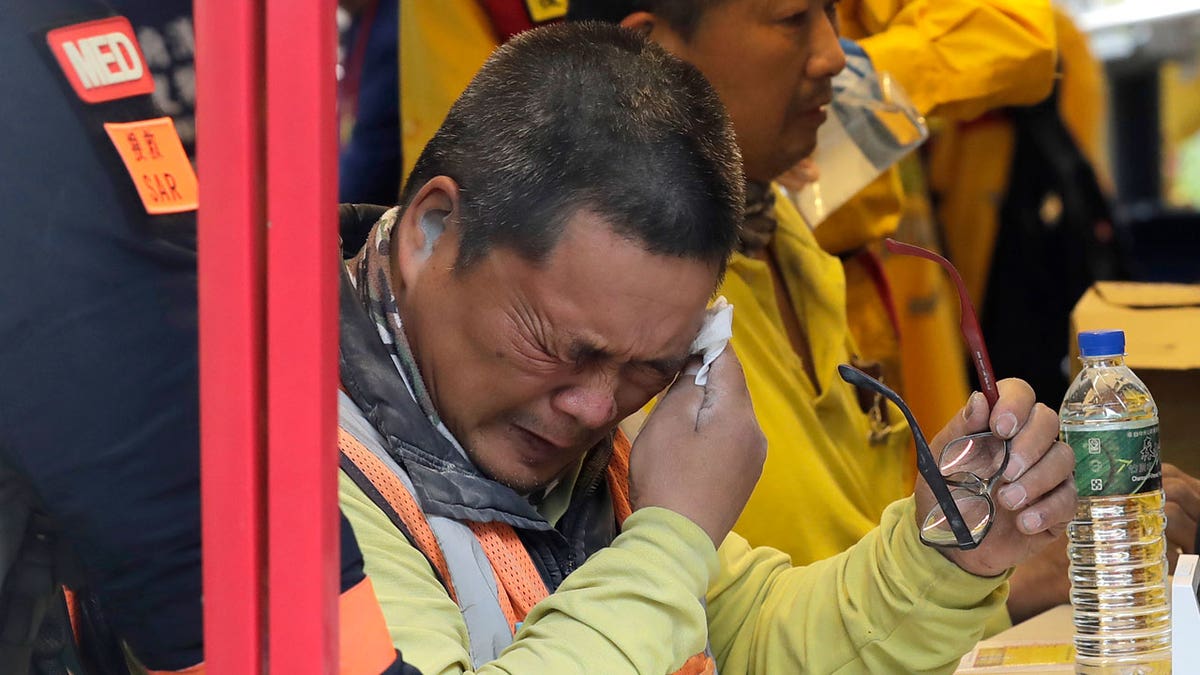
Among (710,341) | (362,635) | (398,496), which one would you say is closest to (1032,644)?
(710,341)

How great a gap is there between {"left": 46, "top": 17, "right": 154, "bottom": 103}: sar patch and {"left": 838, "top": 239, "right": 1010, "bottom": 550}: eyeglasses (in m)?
0.72

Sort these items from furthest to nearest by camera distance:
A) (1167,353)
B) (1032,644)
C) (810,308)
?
1. (810,308)
2. (1167,353)
3. (1032,644)

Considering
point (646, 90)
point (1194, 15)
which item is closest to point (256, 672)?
point (646, 90)

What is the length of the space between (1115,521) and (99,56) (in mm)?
1205

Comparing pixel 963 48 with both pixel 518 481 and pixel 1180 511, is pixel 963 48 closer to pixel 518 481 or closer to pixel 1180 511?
pixel 1180 511

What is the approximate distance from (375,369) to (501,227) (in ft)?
0.55

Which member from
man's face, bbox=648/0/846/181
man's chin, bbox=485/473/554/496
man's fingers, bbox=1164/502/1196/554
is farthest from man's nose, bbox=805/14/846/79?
man's chin, bbox=485/473/554/496

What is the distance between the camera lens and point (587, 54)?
4.48 feet

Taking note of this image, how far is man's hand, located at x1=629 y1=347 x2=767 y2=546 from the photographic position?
1.29m

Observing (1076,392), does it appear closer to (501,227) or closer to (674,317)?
(674,317)

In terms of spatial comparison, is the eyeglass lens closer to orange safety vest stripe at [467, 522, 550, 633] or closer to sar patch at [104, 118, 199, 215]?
orange safety vest stripe at [467, 522, 550, 633]

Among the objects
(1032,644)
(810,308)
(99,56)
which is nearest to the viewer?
(99,56)

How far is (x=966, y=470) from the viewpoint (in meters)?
1.42

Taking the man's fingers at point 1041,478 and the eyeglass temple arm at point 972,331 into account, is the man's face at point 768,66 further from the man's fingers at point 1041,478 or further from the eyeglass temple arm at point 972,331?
the man's fingers at point 1041,478
